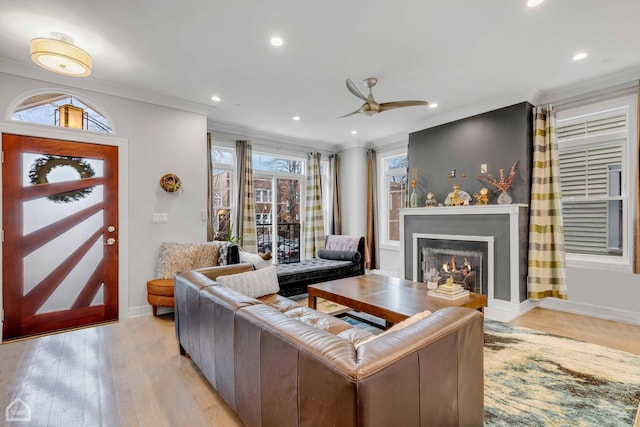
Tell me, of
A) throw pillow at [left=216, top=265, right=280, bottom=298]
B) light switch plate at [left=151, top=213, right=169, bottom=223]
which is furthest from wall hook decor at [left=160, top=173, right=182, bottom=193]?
throw pillow at [left=216, top=265, right=280, bottom=298]

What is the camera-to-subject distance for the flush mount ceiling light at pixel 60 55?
2346mm

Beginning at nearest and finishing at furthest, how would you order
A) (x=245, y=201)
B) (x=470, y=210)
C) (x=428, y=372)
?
(x=428, y=372)
(x=470, y=210)
(x=245, y=201)

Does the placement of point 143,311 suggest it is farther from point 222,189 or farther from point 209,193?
point 222,189

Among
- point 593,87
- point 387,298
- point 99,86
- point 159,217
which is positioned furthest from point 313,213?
point 593,87

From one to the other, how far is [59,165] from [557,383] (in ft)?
16.5

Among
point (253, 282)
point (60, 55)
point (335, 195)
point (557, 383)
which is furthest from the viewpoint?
point (335, 195)

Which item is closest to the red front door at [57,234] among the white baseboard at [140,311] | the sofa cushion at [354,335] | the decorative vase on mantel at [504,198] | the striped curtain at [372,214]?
the white baseboard at [140,311]

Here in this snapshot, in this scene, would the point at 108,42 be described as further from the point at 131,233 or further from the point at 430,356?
the point at 430,356

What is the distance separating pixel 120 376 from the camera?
226cm

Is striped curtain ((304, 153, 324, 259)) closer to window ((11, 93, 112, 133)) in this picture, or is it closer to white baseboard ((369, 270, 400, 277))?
white baseboard ((369, 270, 400, 277))

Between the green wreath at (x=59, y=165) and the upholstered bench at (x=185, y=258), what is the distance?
1062 mm

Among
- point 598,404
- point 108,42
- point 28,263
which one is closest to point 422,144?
point 598,404

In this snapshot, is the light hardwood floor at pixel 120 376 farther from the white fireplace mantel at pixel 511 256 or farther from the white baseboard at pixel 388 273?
the white baseboard at pixel 388 273

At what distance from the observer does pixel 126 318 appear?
3.56 m
